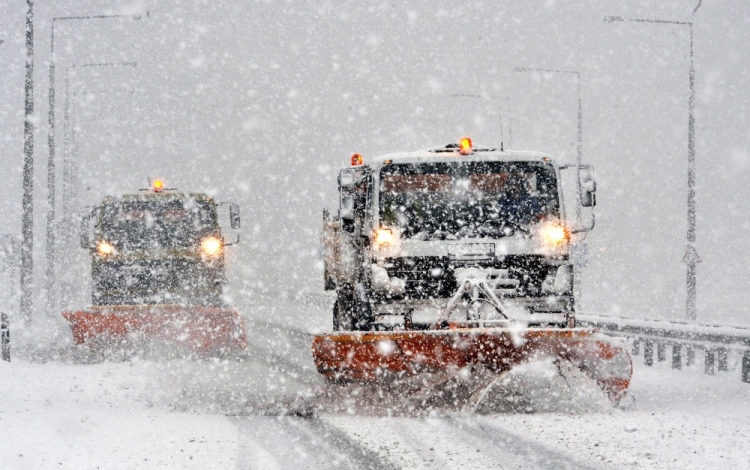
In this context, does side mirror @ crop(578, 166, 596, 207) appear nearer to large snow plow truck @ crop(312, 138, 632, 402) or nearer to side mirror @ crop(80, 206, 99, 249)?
large snow plow truck @ crop(312, 138, 632, 402)

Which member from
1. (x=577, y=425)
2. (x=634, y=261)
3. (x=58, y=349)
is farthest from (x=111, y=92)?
(x=634, y=261)

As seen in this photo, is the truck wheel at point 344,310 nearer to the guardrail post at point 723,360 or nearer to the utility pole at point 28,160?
the guardrail post at point 723,360

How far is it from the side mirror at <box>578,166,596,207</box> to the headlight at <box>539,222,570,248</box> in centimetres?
37

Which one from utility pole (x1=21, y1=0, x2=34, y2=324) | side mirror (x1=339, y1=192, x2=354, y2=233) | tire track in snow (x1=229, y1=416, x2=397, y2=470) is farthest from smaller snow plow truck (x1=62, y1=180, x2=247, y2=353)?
tire track in snow (x1=229, y1=416, x2=397, y2=470)

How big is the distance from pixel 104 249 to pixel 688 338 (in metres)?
8.86

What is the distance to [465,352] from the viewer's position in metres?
9.72

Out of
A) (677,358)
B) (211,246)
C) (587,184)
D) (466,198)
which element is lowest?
(677,358)

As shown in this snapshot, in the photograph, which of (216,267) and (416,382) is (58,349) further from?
(416,382)

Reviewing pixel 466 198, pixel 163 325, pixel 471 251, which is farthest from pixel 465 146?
pixel 163 325

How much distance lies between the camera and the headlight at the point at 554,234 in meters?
11.1

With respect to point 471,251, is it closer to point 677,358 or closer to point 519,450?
point 519,450

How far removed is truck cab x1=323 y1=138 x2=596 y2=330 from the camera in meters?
10.9

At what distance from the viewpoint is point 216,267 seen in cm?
1709

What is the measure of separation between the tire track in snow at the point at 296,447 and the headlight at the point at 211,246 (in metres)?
7.76
